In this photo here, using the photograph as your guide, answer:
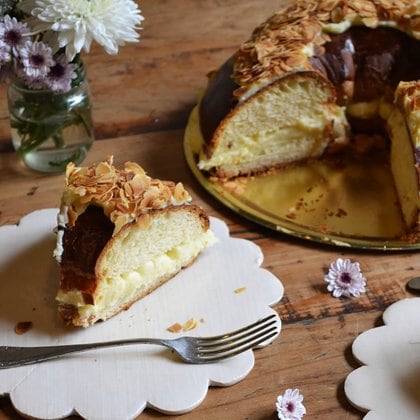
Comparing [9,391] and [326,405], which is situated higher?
[9,391]

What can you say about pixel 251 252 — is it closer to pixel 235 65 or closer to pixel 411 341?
Answer: pixel 411 341

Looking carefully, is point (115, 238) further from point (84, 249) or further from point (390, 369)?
point (390, 369)

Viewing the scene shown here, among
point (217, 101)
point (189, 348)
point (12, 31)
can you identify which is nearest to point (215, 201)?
point (217, 101)

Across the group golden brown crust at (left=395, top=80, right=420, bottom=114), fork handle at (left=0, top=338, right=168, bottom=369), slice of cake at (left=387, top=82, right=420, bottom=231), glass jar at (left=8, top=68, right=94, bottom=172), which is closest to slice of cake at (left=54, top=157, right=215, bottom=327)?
fork handle at (left=0, top=338, right=168, bottom=369)

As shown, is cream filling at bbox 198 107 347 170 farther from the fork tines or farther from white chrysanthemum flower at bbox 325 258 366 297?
the fork tines

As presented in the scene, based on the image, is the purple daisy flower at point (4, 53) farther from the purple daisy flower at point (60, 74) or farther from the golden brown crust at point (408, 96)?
the golden brown crust at point (408, 96)

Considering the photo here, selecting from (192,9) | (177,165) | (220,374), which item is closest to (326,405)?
(220,374)
